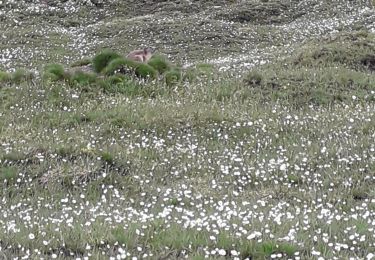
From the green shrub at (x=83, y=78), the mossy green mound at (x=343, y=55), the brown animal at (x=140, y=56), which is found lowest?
the mossy green mound at (x=343, y=55)

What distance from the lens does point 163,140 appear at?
1104 centimetres

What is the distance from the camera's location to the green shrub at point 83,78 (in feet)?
49.4

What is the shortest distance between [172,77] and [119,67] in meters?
1.41

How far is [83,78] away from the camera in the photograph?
50.3ft

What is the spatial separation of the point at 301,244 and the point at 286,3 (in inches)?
1269

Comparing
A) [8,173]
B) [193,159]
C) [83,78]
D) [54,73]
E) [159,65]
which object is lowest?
[159,65]

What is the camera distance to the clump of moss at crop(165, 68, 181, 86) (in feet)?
51.6

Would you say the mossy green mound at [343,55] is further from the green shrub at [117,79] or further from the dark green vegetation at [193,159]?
the green shrub at [117,79]

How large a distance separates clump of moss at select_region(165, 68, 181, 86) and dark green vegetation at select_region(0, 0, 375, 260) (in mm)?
70

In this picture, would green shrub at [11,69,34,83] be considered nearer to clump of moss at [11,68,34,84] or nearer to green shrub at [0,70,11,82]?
clump of moss at [11,68,34,84]

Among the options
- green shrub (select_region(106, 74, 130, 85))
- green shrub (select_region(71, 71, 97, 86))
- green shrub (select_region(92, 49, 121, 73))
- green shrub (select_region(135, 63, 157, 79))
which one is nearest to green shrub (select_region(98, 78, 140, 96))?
green shrub (select_region(106, 74, 130, 85))

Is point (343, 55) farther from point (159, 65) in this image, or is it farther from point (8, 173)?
point (8, 173)

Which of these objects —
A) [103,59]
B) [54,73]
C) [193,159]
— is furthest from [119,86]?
[193,159]

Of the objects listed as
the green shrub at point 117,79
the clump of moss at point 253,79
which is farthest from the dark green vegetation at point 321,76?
the green shrub at point 117,79
